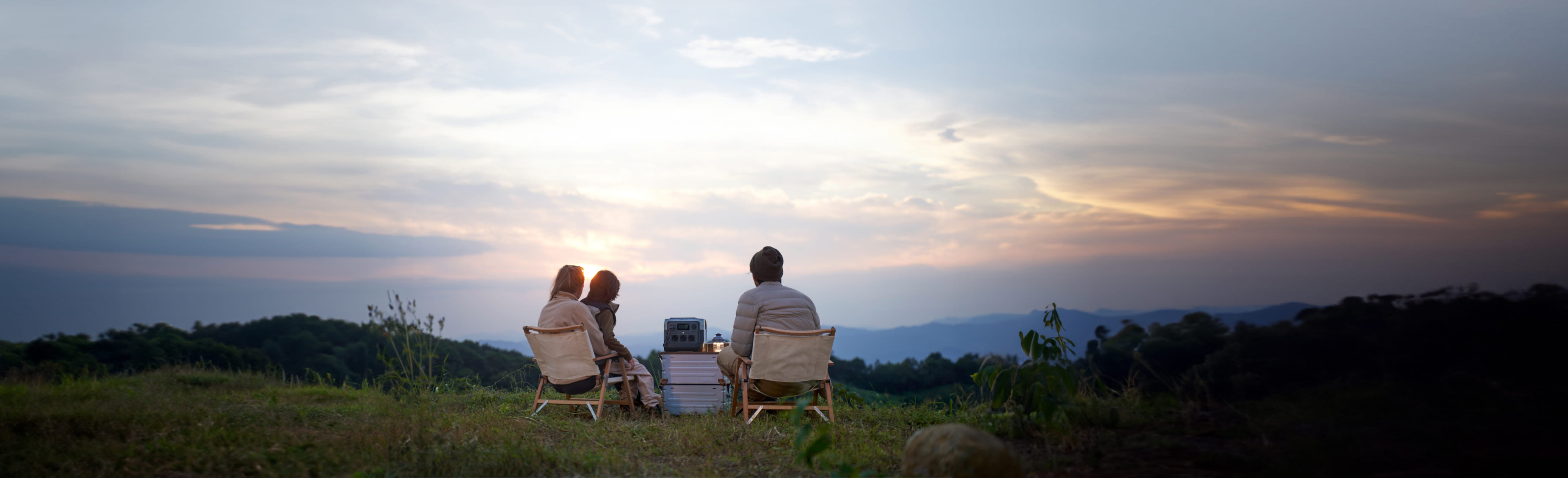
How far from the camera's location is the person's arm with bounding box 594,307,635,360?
22.8 feet

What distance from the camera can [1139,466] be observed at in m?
4.09

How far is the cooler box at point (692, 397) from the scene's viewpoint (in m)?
7.14

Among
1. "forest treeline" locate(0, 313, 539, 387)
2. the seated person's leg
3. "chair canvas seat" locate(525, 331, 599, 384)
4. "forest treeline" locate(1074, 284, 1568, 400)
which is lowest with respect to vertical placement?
"forest treeline" locate(0, 313, 539, 387)

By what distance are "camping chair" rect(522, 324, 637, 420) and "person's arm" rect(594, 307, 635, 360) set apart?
0.08 meters

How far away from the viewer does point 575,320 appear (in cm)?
679

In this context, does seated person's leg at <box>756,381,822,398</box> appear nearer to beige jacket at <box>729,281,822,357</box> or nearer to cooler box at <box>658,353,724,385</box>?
beige jacket at <box>729,281,822,357</box>

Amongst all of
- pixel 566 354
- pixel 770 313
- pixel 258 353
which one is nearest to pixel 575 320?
pixel 566 354

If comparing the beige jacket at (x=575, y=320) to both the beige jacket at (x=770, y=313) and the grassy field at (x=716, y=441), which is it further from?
the beige jacket at (x=770, y=313)

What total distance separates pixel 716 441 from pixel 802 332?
116cm

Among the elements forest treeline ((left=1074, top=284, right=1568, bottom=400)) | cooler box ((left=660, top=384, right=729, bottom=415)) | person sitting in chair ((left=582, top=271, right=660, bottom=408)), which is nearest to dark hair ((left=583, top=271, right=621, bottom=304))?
person sitting in chair ((left=582, top=271, right=660, bottom=408))

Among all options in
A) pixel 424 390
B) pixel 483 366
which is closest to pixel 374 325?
pixel 424 390

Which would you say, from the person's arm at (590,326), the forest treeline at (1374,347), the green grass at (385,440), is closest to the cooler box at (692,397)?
the green grass at (385,440)

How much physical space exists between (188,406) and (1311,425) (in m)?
7.30

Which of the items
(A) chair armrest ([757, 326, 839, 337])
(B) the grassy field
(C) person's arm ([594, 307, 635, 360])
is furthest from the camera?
(C) person's arm ([594, 307, 635, 360])
